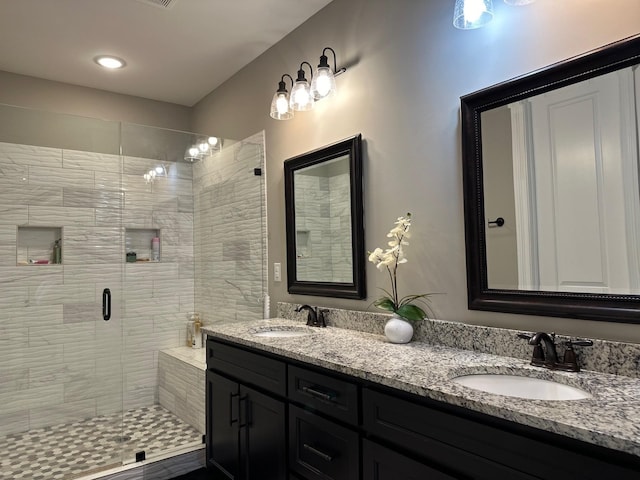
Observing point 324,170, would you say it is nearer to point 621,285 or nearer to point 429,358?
point 429,358

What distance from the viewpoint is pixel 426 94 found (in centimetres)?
179

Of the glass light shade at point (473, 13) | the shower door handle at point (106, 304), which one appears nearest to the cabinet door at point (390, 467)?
the glass light shade at point (473, 13)

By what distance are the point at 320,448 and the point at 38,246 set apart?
8.33 ft

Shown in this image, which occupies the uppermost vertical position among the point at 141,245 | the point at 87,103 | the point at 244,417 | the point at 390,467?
the point at 87,103

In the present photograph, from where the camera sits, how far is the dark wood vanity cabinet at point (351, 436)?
0.92m

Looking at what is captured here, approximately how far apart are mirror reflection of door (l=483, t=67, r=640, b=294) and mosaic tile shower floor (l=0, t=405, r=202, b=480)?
2.22 m

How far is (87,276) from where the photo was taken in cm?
308

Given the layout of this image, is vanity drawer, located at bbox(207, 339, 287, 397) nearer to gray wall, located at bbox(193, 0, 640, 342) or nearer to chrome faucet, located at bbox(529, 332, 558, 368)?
gray wall, located at bbox(193, 0, 640, 342)

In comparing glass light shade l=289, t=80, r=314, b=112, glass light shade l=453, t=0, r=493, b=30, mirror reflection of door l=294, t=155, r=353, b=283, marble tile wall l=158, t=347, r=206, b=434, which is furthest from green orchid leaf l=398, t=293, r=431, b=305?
marble tile wall l=158, t=347, r=206, b=434

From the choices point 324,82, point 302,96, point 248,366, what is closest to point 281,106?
point 302,96

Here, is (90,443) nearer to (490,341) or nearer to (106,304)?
(106,304)

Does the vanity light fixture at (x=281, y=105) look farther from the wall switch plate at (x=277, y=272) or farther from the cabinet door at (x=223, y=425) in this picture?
the cabinet door at (x=223, y=425)

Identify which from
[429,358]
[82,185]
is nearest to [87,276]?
[82,185]

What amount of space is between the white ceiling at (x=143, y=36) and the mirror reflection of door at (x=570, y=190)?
56.5 inches
